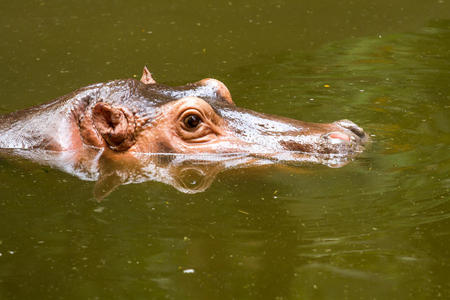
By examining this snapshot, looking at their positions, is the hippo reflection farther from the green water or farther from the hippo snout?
the green water

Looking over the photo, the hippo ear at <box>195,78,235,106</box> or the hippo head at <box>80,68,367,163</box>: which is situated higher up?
the hippo ear at <box>195,78,235,106</box>

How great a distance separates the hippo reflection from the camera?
6.88 m

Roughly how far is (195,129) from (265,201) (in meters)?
1.15

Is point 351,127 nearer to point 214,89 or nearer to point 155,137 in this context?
point 214,89

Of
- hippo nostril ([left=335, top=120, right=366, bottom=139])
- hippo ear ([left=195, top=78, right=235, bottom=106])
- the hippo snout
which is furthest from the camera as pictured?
hippo ear ([left=195, top=78, right=235, bottom=106])

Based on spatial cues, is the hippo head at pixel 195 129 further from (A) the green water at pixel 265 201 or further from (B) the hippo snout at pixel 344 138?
(A) the green water at pixel 265 201

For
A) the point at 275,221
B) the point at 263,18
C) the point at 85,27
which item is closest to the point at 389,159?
the point at 275,221

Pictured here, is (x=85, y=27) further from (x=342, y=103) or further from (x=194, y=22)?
(x=342, y=103)

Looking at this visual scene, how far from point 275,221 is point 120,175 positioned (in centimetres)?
169

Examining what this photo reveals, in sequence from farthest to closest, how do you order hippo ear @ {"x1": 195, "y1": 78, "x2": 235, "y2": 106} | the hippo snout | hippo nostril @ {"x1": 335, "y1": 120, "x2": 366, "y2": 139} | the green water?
1. hippo ear @ {"x1": 195, "y1": 78, "x2": 235, "y2": 106}
2. hippo nostril @ {"x1": 335, "y1": 120, "x2": 366, "y2": 139}
3. the hippo snout
4. the green water

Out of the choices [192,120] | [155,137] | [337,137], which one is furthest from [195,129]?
[337,137]

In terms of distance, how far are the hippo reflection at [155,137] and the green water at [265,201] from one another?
8.1 inches

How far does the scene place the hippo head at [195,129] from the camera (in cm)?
689

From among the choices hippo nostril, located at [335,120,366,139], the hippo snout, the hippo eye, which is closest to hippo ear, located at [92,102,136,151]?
the hippo eye
